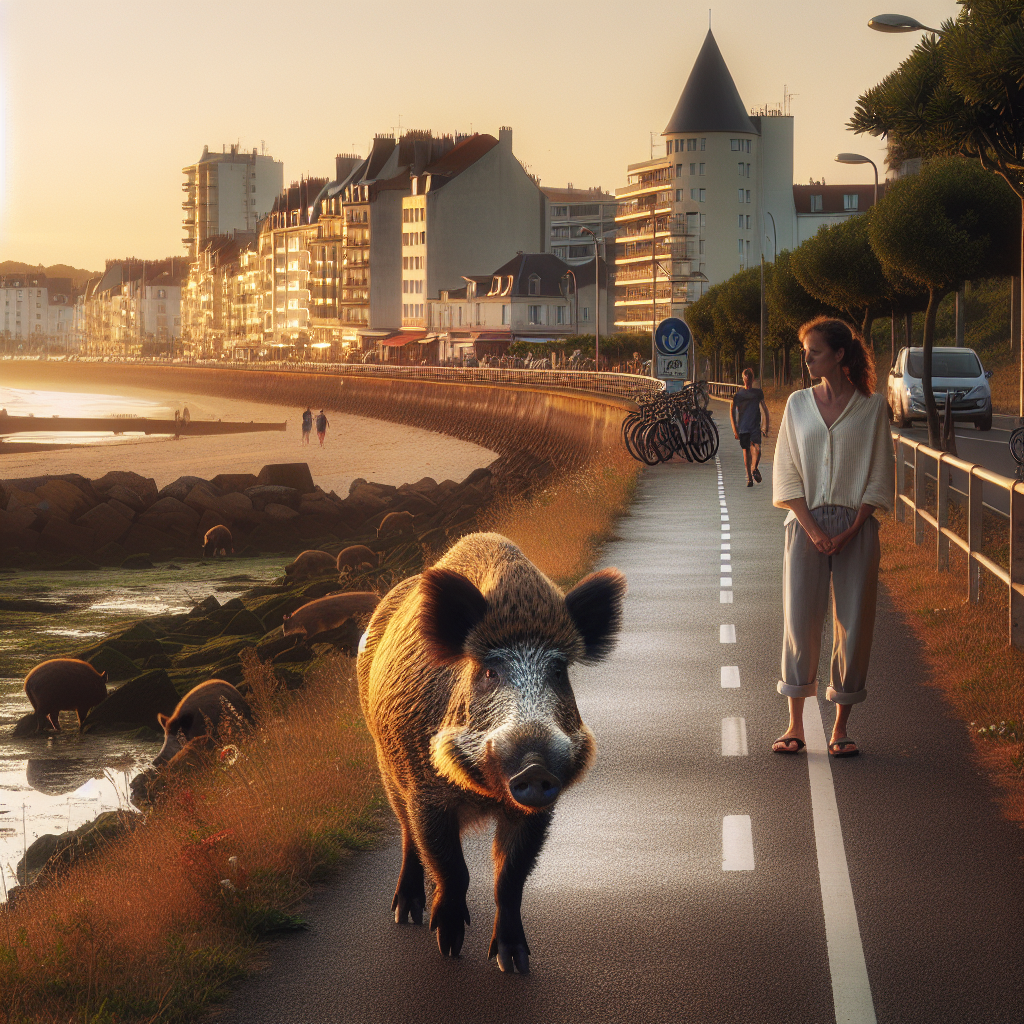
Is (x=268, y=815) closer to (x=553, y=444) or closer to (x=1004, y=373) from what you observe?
(x=553, y=444)

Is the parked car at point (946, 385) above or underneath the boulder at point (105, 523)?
above

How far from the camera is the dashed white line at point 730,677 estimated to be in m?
9.82

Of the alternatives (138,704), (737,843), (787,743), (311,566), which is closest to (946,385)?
(311,566)

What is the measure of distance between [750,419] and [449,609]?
20.9 m

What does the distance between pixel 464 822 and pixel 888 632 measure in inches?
294

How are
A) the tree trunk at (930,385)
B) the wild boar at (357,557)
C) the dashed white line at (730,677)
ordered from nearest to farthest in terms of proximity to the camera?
the dashed white line at (730,677) < the tree trunk at (930,385) < the wild boar at (357,557)

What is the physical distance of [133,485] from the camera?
150ft

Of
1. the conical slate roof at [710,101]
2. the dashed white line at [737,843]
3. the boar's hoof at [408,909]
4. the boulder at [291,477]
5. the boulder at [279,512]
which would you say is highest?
the conical slate roof at [710,101]

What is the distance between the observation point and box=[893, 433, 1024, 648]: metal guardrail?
31.6ft

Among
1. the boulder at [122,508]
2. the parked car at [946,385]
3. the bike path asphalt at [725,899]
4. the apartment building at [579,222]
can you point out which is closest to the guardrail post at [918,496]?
the bike path asphalt at [725,899]

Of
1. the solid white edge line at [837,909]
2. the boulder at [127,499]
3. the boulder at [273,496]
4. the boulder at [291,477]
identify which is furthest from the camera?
the boulder at [291,477]

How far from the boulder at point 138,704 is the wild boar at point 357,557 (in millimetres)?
11785

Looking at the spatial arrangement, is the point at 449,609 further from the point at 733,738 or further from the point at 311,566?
the point at 311,566

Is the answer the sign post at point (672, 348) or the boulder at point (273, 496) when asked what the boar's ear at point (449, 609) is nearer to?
the sign post at point (672, 348)
